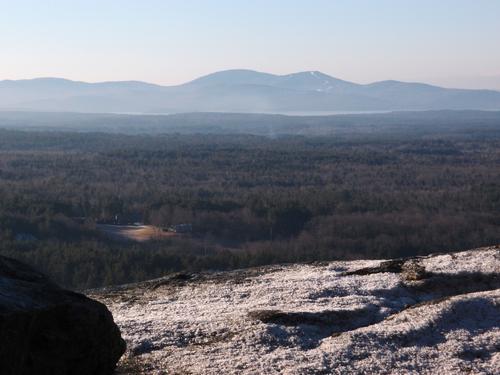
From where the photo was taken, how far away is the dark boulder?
872cm

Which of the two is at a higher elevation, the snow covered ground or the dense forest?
the snow covered ground

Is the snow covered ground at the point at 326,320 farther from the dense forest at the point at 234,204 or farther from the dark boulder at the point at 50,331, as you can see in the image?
the dense forest at the point at 234,204

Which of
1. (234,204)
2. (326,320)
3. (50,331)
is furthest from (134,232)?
(50,331)

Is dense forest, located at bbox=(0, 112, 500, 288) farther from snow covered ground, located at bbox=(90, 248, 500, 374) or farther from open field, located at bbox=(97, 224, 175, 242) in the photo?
snow covered ground, located at bbox=(90, 248, 500, 374)

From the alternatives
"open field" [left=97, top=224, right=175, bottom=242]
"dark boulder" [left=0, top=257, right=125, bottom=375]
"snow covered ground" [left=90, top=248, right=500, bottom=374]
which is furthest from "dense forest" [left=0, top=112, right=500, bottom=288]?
"dark boulder" [left=0, top=257, right=125, bottom=375]

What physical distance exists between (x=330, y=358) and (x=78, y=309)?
11.8 ft

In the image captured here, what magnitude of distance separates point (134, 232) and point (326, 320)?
4672 cm

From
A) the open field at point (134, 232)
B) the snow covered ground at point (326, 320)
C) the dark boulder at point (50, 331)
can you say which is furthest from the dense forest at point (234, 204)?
the dark boulder at point (50, 331)

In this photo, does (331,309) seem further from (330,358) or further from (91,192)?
(91,192)

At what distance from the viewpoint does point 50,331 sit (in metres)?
9.37

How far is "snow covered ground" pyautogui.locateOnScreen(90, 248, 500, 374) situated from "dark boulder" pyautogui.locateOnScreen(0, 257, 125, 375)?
123 cm

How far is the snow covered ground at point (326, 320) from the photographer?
36.4 feet

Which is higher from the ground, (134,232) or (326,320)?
(326,320)

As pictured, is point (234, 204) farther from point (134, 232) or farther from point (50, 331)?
point (50, 331)
